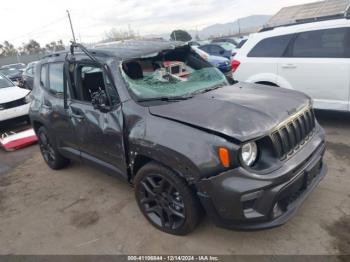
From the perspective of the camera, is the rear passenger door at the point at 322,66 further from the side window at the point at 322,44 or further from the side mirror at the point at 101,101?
the side mirror at the point at 101,101

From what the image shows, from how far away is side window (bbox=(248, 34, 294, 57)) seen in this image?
600 cm

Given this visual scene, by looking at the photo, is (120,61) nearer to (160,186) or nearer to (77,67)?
(77,67)

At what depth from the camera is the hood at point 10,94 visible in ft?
26.8

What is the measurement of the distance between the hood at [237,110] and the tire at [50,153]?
8.64 feet

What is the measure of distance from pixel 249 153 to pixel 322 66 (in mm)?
3566

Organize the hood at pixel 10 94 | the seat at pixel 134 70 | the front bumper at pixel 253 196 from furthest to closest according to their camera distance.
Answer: the hood at pixel 10 94 → the seat at pixel 134 70 → the front bumper at pixel 253 196

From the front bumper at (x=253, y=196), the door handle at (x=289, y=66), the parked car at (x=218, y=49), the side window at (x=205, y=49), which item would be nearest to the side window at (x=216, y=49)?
the parked car at (x=218, y=49)

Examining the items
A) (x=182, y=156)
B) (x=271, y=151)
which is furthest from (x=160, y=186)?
(x=271, y=151)

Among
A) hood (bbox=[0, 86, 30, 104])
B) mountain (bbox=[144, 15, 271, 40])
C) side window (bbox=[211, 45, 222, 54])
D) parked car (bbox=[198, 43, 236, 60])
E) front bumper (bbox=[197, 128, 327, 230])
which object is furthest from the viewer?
mountain (bbox=[144, 15, 271, 40])

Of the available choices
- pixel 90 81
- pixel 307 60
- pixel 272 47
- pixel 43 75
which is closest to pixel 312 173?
pixel 90 81

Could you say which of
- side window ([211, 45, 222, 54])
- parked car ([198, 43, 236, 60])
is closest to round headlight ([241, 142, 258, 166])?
parked car ([198, 43, 236, 60])

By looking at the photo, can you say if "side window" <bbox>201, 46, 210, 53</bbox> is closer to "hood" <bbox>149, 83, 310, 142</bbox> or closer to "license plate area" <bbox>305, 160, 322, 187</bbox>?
"hood" <bbox>149, 83, 310, 142</bbox>

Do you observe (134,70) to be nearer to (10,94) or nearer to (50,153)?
(50,153)

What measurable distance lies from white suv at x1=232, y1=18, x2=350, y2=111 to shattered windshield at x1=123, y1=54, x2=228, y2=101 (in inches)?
86.4
